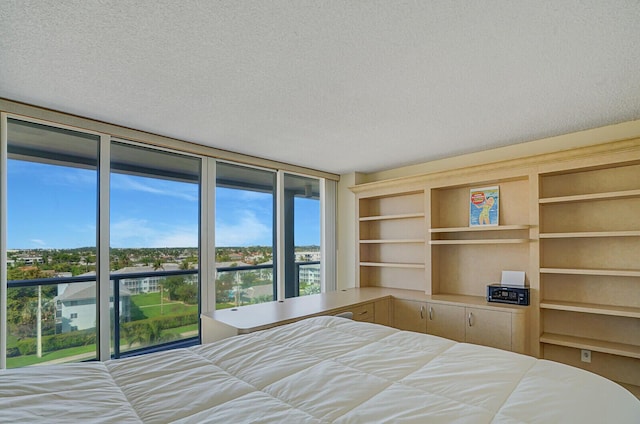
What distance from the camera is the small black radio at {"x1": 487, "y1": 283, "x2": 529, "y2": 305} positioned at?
10.7 feet

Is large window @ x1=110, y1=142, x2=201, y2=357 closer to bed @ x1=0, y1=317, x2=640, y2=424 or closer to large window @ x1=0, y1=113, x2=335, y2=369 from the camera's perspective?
large window @ x1=0, y1=113, x2=335, y2=369

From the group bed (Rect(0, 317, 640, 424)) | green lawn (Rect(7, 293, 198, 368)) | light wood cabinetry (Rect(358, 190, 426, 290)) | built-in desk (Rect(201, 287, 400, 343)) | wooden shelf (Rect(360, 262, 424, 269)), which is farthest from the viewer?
light wood cabinetry (Rect(358, 190, 426, 290))

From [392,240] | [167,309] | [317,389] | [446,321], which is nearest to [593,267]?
[446,321]

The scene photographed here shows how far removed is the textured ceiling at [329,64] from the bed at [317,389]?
159 centimetres

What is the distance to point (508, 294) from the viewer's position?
11.0ft

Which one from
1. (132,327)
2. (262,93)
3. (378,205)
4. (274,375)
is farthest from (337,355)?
(378,205)

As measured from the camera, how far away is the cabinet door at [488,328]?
10.5 feet

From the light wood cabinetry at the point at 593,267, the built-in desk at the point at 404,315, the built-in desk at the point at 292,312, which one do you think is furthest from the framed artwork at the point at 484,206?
the built-in desk at the point at 292,312

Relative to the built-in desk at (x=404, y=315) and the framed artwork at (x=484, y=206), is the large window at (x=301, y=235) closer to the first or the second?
the built-in desk at (x=404, y=315)

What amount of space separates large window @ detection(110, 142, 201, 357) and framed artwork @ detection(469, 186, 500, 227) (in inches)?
125

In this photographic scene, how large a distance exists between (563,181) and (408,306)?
2.06 meters

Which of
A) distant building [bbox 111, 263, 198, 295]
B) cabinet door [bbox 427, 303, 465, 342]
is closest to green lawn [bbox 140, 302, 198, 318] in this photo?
distant building [bbox 111, 263, 198, 295]

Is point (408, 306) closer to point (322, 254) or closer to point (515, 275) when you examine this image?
point (515, 275)

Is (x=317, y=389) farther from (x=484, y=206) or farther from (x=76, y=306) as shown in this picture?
(x=484, y=206)
